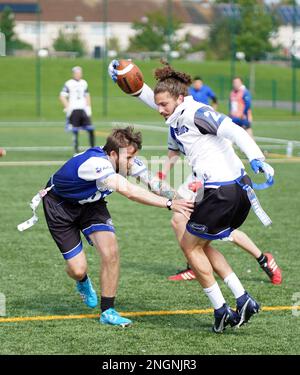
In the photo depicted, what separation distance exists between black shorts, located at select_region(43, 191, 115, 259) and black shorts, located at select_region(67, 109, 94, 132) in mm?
13824

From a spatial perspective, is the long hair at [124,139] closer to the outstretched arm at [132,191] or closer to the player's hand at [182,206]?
the outstretched arm at [132,191]

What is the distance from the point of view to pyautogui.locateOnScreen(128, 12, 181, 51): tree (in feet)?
138

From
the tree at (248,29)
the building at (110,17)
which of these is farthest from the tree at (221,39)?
the building at (110,17)

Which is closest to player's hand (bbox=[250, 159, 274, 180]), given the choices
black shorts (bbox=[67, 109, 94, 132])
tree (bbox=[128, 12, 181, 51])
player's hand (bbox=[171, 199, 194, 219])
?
player's hand (bbox=[171, 199, 194, 219])

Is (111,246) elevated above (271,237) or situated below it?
above

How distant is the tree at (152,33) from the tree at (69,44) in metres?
2.82

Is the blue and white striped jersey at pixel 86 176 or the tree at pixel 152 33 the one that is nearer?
the blue and white striped jersey at pixel 86 176

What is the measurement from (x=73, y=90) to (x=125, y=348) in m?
15.3

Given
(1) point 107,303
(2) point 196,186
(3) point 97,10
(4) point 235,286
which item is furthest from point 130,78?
(3) point 97,10

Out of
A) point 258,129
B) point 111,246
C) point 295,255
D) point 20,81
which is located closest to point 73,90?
point 258,129

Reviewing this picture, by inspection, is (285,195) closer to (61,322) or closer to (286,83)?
(61,322)

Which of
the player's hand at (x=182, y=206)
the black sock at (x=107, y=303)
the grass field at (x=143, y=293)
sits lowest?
the grass field at (x=143, y=293)

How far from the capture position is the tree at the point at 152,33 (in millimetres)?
42062
